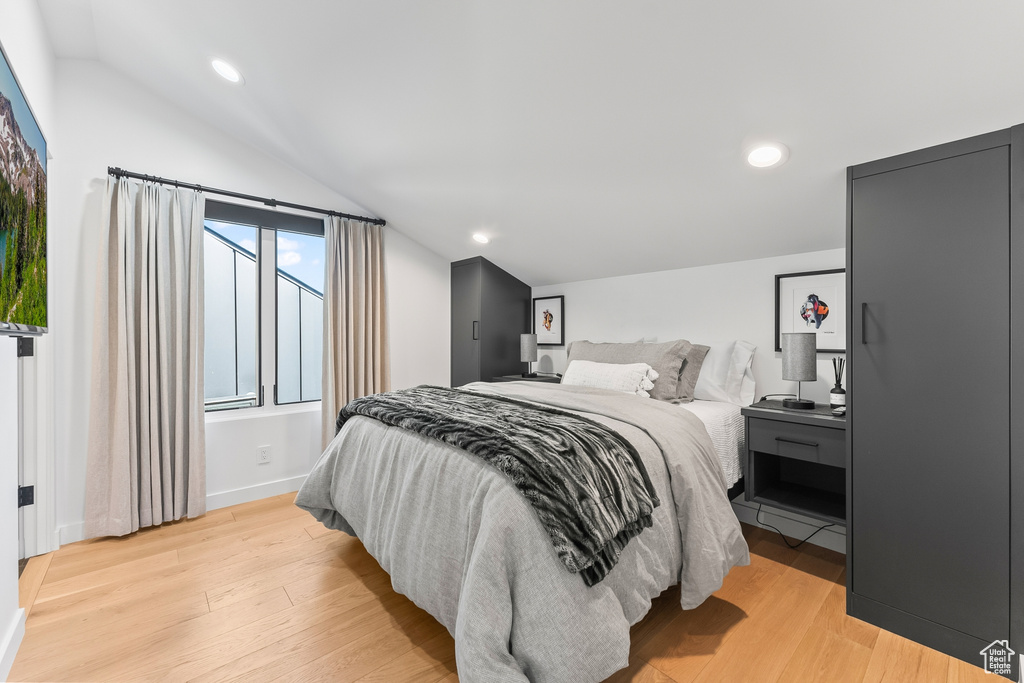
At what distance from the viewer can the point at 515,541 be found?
1253 millimetres

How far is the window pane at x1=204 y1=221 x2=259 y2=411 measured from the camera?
3.07m

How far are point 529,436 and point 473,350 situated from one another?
2436 millimetres

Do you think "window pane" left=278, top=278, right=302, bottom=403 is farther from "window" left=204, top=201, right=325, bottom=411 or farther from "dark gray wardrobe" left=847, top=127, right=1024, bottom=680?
"dark gray wardrobe" left=847, top=127, right=1024, bottom=680

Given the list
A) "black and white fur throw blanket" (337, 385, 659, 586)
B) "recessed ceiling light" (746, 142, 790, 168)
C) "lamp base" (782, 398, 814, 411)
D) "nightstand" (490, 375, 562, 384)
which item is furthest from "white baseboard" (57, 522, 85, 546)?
"recessed ceiling light" (746, 142, 790, 168)

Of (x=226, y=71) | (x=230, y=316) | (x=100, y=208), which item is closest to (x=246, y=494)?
(x=230, y=316)

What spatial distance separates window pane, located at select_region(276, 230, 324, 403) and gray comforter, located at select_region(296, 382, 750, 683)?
54.0 inches

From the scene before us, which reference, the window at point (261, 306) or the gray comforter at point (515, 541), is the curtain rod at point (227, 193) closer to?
the window at point (261, 306)

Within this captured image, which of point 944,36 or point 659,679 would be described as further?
point 659,679

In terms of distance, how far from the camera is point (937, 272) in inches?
62.3

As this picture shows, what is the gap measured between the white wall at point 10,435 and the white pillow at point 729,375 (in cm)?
315

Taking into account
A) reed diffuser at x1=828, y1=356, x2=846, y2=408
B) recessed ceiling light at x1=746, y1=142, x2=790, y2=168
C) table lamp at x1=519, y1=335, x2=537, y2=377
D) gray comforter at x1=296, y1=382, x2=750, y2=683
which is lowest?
gray comforter at x1=296, y1=382, x2=750, y2=683

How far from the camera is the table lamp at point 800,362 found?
2.16 m

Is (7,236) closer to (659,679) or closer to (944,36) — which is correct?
(659,679)

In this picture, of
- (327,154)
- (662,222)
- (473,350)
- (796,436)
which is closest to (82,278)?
(327,154)
